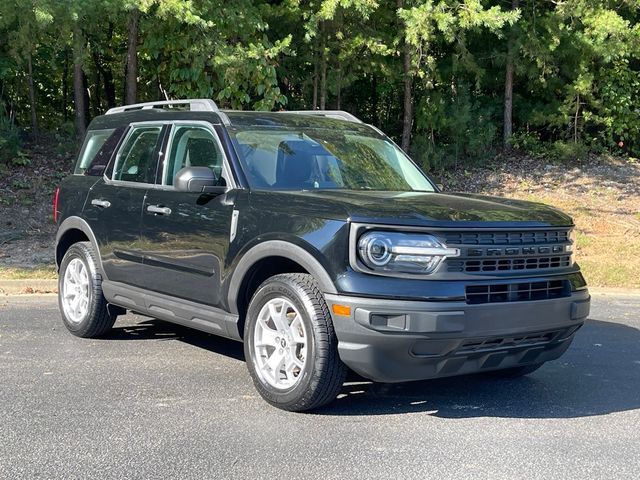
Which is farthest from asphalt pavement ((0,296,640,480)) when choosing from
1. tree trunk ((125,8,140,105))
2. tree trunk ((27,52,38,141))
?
tree trunk ((27,52,38,141))

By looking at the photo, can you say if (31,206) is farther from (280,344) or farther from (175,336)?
(280,344)

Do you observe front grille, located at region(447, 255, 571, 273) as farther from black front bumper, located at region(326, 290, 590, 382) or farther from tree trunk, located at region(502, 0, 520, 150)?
tree trunk, located at region(502, 0, 520, 150)

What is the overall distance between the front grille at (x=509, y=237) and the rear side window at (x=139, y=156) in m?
2.71

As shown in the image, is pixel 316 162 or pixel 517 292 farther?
pixel 316 162

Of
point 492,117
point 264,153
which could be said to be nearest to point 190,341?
point 264,153

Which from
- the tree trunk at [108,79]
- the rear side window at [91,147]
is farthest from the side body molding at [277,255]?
the tree trunk at [108,79]

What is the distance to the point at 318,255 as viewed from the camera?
454cm

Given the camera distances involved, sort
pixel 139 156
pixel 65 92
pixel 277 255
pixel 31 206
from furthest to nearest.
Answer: pixel 65 92, pixel 31 206, pixel 139 156, pixel 277 255

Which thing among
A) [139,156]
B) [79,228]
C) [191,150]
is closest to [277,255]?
[191,150]

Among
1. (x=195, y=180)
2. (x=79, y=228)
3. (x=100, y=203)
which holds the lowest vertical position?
(x=79, y=228)

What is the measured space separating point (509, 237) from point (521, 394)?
1.34m

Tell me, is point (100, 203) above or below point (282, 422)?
above

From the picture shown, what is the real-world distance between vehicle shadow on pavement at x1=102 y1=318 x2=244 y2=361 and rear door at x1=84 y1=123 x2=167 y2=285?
947 millimetres

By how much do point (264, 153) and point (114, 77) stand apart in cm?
1828
